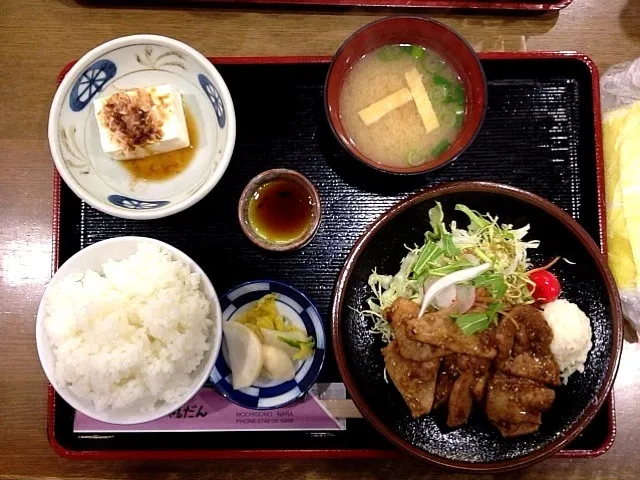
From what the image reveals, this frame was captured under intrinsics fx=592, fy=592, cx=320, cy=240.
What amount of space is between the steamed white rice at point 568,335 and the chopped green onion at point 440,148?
66 centimetres

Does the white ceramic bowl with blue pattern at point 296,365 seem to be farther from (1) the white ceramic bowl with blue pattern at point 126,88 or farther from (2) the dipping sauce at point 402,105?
(2) the dipping sauce at point 402,105

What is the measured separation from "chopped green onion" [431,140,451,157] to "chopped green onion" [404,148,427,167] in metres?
0.04

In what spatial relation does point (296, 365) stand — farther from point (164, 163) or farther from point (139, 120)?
point (139, 120)

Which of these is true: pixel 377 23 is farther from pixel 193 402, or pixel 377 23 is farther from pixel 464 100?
pixel 193 402

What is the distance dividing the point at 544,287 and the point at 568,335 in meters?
0.19

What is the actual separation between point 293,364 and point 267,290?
29cm

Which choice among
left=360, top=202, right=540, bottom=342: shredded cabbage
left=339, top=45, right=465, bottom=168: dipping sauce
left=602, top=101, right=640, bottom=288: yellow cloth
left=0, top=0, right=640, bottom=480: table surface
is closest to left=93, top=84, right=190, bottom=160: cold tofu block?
left=0, top=0, right=640, bottom=480: table surface

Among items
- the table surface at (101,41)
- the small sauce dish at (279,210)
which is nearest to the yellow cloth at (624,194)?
the table surface at (101,41)

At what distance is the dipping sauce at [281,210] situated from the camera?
223 centimetres

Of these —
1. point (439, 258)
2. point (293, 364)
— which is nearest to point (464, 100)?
point (439, 258)

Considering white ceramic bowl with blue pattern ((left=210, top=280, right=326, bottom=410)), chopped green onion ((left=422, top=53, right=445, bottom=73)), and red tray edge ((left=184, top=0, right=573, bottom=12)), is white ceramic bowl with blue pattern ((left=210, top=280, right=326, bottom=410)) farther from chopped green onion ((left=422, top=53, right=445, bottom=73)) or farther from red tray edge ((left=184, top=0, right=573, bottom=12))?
red tray edge ((left=184, top=0, right=573, bottom=12))

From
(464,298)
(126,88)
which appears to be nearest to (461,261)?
(464,298)

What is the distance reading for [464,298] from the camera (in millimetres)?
1974

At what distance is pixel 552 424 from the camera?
6.35 feet
